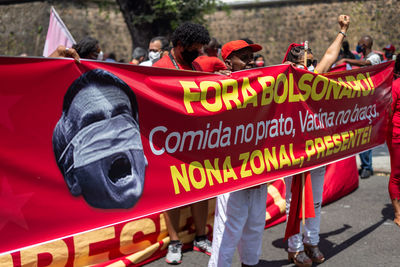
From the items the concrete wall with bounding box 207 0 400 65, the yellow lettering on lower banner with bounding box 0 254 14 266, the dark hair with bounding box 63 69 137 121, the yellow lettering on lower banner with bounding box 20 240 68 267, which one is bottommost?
the concrete wall with bounding box 207 0 400 65

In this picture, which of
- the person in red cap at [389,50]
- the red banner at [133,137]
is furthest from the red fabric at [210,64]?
the person in red cap at [389,50]

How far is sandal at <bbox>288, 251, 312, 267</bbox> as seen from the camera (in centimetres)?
408

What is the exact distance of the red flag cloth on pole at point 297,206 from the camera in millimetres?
3957

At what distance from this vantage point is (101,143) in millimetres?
2758

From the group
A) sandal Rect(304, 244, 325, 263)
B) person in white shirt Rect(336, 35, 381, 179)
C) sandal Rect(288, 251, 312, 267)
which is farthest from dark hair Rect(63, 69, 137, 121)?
person in white shirt Rect(336, 35, 381, 179)

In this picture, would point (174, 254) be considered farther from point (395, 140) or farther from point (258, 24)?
point (258, 24)

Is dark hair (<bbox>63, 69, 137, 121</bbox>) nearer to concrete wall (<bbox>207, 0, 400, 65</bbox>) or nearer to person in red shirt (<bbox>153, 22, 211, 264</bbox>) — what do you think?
person in red shirt (<bbox>153, 22, 211, 264</bbox>)

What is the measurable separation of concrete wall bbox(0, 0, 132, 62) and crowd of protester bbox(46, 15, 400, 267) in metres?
20.9

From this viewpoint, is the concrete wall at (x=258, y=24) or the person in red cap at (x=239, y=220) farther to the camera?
the concrete wall at (x=258, y=24)

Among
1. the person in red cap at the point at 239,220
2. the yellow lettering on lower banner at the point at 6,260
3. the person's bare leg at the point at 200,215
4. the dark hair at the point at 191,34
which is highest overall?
the dark hair at the point at 191,34

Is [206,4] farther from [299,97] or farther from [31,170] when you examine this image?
[31,170]

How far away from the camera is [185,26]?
12.7 ft

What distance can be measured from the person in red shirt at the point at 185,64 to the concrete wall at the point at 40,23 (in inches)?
842

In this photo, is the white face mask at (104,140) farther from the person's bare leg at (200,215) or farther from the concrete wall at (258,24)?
the concrete wall at (258,24)
